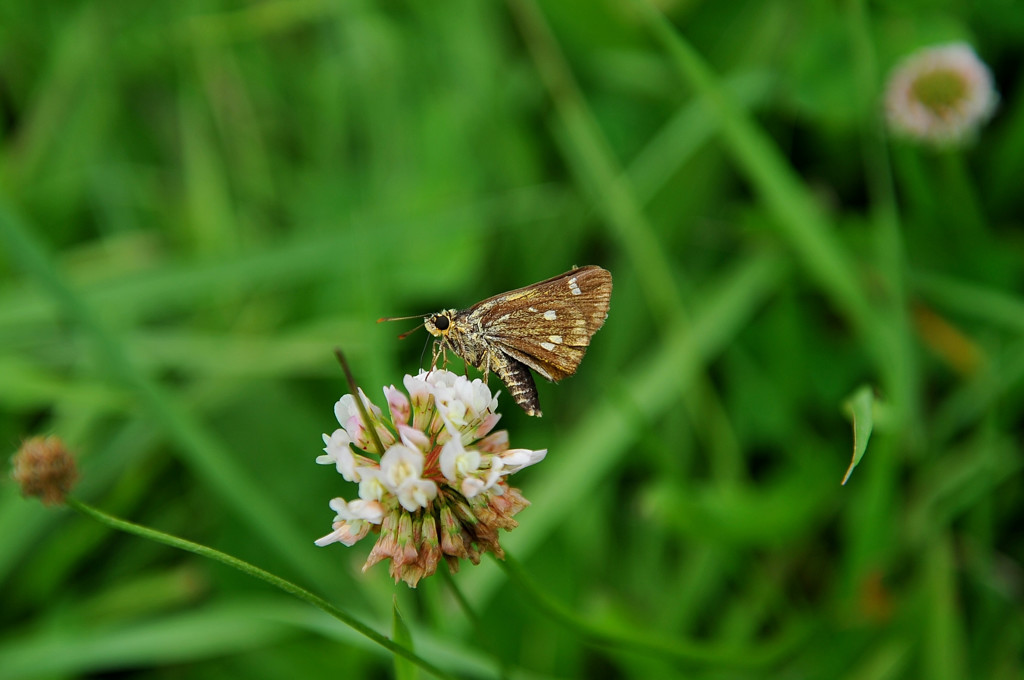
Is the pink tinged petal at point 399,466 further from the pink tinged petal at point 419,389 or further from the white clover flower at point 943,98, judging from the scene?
the white clover flower at point 943,98

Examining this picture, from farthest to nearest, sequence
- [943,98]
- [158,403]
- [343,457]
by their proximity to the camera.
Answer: [943,98] → [158,403] → [343,457]

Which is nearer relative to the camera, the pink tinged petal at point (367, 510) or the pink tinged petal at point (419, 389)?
the pink tinged petal at point (367, 510)

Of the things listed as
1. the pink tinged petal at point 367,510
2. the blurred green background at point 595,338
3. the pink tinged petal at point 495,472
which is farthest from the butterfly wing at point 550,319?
the blurred green background at point 595,338

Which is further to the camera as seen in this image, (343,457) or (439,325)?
(439,325)

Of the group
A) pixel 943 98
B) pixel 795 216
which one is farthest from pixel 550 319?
pixel 943 98

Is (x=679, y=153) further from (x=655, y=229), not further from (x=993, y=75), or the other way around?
(x=993, y=75)

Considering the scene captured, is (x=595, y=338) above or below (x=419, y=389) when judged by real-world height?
below

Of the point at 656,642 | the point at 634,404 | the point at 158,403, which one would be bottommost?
the point at 656,642

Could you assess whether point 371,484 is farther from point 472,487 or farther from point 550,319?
point 550,319

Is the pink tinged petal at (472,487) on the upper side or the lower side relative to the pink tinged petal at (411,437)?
lower
